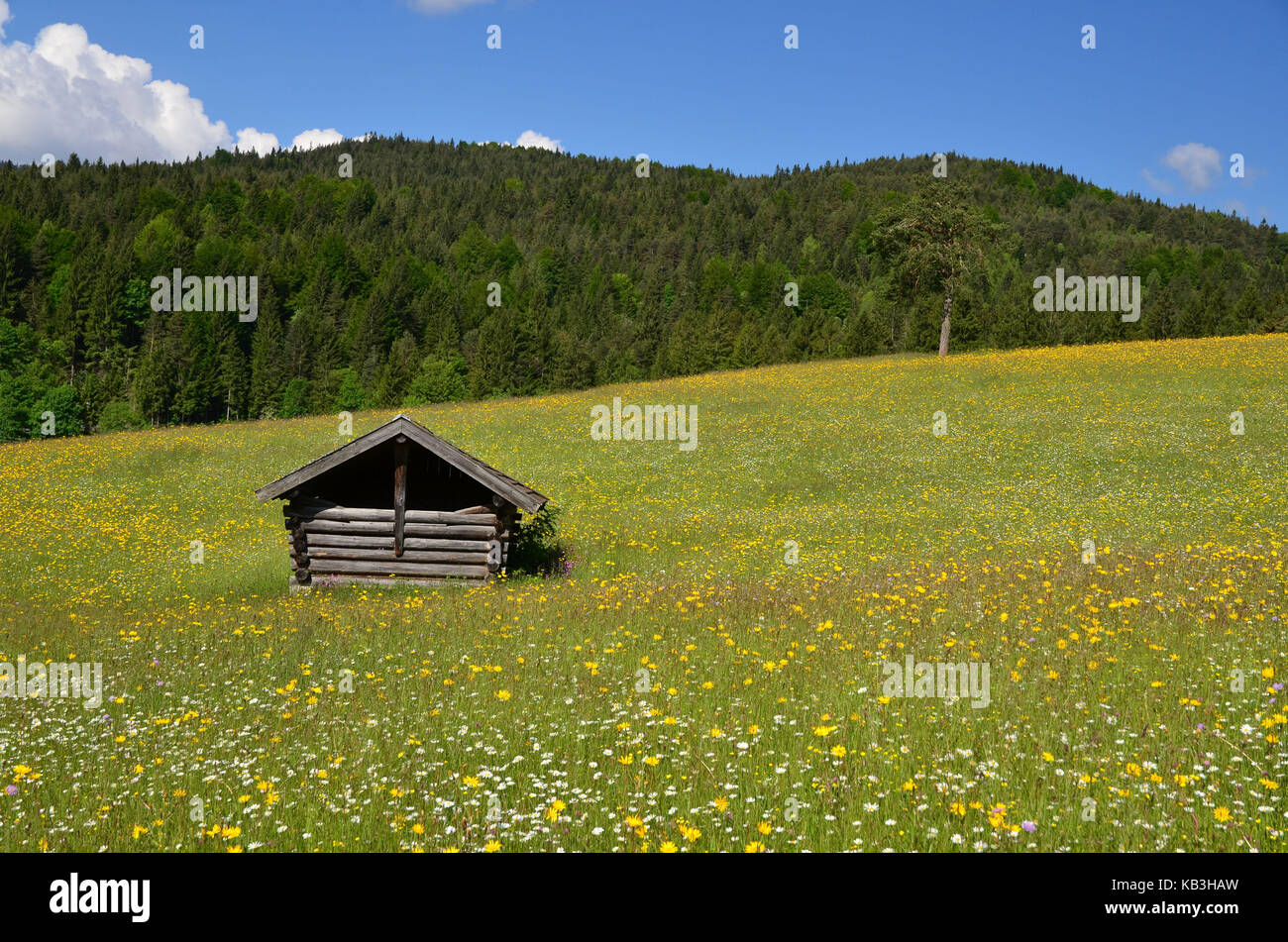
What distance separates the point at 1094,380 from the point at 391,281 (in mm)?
109580

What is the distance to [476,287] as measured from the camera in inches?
5251

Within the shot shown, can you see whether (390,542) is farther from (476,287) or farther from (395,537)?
(476,287)

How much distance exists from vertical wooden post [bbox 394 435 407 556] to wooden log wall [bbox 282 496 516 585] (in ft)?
0.14

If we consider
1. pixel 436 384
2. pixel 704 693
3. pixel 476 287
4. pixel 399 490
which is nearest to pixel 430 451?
pixel 399 490

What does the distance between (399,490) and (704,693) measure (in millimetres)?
11575

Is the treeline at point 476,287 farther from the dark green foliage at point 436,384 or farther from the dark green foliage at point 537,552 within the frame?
the dark green foliage at point 537,552

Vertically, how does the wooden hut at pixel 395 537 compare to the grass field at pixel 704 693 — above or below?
above

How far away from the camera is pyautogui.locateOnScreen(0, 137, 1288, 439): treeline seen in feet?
285

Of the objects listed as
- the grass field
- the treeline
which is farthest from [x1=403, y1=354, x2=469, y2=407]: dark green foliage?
the grass field

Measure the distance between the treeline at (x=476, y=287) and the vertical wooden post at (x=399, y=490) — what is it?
5692cm

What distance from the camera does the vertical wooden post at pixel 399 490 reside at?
57.3ft

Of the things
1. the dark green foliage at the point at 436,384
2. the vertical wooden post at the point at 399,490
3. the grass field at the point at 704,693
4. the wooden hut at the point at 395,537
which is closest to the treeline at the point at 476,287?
the dark green foliage at the point at 436,384

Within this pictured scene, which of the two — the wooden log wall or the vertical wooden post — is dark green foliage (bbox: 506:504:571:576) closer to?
the wooden log wall
